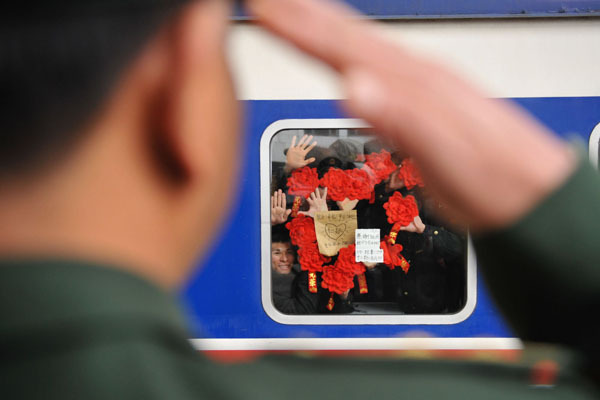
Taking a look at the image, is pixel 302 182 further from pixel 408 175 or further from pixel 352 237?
pixel 408 175

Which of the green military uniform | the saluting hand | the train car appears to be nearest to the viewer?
the green military uniform

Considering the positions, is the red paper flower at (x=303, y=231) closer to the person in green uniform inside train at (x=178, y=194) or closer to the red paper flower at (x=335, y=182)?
the red paper flower at (x=335, y=182)

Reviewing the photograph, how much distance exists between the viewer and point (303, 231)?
236cm

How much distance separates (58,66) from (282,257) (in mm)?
2027

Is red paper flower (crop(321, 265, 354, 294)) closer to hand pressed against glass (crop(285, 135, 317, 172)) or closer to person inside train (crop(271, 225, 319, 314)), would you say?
person inside train (crop(271, 225, 319, 314))

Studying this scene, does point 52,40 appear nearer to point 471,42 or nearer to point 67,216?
point 67,216

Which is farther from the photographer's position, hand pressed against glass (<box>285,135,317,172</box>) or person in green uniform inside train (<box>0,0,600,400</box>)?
hand pressed against glass (<box>285,135,317,172</box>)

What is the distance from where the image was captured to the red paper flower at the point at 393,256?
7.71 feet

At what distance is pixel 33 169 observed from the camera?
373 millimetres

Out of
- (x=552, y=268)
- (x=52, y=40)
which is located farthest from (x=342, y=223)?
(x=52, y=40)

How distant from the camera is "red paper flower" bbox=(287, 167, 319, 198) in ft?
7.73

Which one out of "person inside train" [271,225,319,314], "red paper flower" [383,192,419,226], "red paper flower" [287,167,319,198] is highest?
"red paper flower" [287,167,319,198]

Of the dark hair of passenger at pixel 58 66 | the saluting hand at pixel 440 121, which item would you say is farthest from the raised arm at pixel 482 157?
the dark hair of passenger at pixel 58 66

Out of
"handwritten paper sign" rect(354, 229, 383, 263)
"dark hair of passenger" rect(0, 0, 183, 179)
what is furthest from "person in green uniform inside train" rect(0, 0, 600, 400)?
"handwritten paper sign" rect(354, 229, 383, 263)
